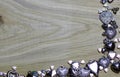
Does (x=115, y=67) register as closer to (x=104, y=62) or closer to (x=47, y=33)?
(x=104, y=62)

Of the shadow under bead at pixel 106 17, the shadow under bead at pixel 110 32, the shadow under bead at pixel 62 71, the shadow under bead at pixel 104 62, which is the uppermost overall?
the shadow under bead at pixel 106 17

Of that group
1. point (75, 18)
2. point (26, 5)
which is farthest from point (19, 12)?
point (75, 18)

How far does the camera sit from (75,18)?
87 centimetres

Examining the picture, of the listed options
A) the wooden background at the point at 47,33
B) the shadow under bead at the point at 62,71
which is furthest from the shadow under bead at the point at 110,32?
the shadow under bead at the point at 62,71

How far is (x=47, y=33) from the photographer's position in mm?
880

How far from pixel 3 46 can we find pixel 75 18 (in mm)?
203

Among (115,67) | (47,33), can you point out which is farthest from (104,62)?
(47,33)

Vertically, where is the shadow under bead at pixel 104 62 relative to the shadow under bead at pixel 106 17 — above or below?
below

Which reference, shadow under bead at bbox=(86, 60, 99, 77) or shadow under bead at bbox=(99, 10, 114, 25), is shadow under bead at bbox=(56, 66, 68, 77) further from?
shadow under bead at bbox=(99, 10, 114, 25)

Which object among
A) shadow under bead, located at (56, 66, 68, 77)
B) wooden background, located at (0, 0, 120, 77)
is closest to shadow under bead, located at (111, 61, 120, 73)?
wooden background, located at (0, 0, 120, 77)

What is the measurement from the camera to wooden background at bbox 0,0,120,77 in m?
0.87

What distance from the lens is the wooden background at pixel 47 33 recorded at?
2.84ft

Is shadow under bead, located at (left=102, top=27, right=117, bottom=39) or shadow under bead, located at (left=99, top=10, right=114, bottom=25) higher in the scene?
shadow under bead, located at (left=99, top=10, right=114, bottom=25)

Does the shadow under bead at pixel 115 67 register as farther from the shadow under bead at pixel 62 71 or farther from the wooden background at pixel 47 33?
the shadow under bead at pixel 62 71
